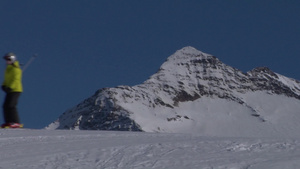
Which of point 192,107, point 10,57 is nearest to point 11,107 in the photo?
point 10,57

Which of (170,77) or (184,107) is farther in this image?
(170,77)

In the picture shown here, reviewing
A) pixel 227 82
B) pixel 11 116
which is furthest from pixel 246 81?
pixel 11 116

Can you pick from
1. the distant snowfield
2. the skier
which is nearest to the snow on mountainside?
the skier

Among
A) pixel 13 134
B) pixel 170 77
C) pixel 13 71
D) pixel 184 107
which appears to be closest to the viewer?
pixel 13 134

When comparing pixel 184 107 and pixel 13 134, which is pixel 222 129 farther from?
pixel 13 134

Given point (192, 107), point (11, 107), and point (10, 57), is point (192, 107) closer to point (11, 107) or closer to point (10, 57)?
point (11, 107)

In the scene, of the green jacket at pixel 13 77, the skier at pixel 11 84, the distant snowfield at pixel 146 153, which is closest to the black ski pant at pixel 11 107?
the skier at pixel 11 84

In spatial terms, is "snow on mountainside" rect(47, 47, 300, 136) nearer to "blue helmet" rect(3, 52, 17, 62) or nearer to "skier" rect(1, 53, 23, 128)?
"skier" rect(1, 53, 23, 128)
